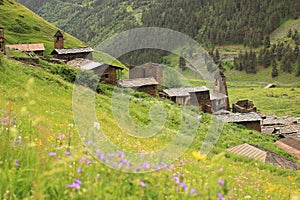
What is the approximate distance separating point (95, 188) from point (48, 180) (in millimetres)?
607

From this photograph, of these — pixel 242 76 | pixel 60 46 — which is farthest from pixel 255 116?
pixel 242 76

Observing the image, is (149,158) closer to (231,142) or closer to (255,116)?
(231,142)

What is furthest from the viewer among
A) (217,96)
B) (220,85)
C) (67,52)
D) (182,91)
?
(220,85)

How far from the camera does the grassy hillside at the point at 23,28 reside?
82.3m

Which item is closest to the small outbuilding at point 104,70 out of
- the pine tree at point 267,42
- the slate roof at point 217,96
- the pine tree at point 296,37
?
the slate roof at point 217,96

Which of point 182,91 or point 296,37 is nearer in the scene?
point 182,91

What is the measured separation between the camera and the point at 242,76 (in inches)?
6688

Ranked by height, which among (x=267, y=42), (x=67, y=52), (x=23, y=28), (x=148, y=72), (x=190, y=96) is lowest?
(x=190, y=96)

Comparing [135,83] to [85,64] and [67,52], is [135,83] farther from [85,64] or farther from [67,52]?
[67,52]

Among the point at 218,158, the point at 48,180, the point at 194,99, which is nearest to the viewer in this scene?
the point at 218,158

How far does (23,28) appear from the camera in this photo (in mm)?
89062

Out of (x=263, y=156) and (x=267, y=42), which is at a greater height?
(x=267, y=42)

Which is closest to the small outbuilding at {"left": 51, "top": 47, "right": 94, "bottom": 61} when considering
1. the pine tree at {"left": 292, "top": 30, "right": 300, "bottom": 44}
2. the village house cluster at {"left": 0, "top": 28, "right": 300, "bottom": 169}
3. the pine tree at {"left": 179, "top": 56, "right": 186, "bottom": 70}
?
the village house cluster at {"left": 0, "top": 28, "right": 300, "bottom": 169}

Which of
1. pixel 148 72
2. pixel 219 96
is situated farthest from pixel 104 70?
pixel 219 96
